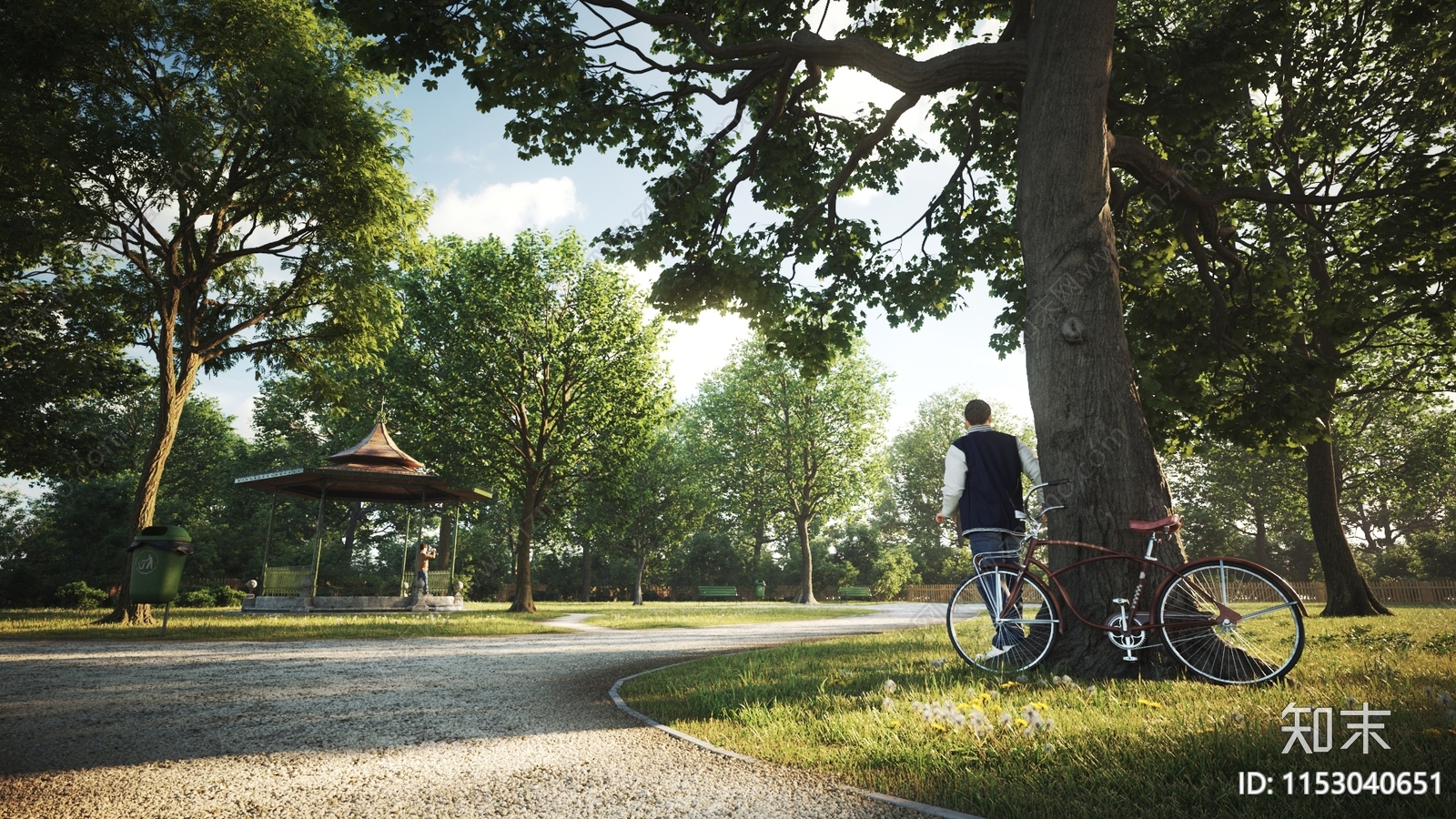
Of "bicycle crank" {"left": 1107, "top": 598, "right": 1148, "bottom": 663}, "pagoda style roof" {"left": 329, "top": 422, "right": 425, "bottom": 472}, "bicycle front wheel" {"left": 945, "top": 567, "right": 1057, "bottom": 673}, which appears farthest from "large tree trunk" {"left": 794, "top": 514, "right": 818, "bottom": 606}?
"bicycle crank" {"left": 1107, "top": 598, "right": 1148, "bottom": 663}

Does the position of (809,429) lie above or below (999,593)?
above

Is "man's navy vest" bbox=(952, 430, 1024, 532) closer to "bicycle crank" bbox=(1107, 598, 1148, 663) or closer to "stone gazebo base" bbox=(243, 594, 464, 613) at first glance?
"bicycle crank" bbox=(1107, 598, 1148, 663)

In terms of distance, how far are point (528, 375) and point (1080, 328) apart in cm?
1922

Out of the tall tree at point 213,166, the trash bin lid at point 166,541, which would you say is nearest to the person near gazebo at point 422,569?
the tall tree at point 213,166

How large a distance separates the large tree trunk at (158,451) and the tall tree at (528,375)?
24.0 feet

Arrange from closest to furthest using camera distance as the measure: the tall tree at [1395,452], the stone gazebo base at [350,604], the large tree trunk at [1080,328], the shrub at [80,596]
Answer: the large tree trunk at [1080,328], the stone gazebo base at [350,604], the shrub at [80,596], the tall tree at [1395,452]

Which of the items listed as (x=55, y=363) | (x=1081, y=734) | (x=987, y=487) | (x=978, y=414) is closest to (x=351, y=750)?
(x=1081, y=734)

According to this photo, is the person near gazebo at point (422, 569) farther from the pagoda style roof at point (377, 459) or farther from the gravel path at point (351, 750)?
the gravel path at point (351, 750)

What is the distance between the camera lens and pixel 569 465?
2225cm

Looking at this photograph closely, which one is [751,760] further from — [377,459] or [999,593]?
[377,459]

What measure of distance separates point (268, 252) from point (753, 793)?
58.3 feet

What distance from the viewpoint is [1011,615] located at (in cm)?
558

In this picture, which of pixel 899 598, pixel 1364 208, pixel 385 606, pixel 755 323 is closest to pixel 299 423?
pixel 385 606

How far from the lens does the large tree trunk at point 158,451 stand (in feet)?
44.6
